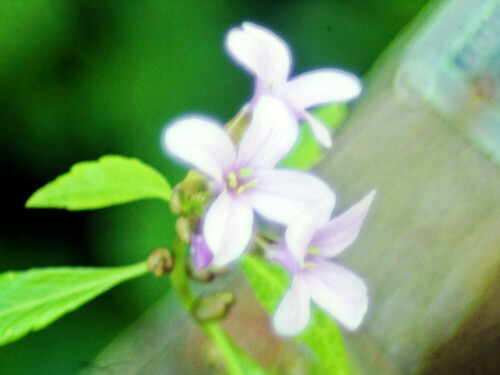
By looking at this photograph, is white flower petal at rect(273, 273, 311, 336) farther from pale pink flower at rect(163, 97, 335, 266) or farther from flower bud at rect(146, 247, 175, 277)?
flower bud at rect(146, 247, 175, 277)

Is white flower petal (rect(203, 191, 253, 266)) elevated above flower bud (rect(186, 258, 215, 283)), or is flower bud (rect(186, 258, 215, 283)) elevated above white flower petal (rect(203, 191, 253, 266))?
white flower petal (rect(203, 191, 253, 266))

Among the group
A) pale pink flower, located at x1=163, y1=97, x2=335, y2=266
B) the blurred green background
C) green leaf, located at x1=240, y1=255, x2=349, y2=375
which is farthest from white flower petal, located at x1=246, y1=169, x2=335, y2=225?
the blurred green background

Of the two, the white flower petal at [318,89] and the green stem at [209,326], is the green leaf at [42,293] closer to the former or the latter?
the green stem at [209,326]

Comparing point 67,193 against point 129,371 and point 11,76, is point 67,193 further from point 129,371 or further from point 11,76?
point 11,76

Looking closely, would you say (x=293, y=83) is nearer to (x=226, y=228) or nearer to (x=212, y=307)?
(x=226, y=228)

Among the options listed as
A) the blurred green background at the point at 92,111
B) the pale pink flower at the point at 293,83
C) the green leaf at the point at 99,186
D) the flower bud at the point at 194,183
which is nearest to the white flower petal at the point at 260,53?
the pale pink flower at the point at 293,83

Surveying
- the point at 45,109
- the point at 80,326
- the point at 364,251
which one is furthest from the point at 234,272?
the point at 45,109

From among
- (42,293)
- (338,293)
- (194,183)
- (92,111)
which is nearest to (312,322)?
(338,293)

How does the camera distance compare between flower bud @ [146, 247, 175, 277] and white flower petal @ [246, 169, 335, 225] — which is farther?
flower bud @ [146, 247, 175, 277]
